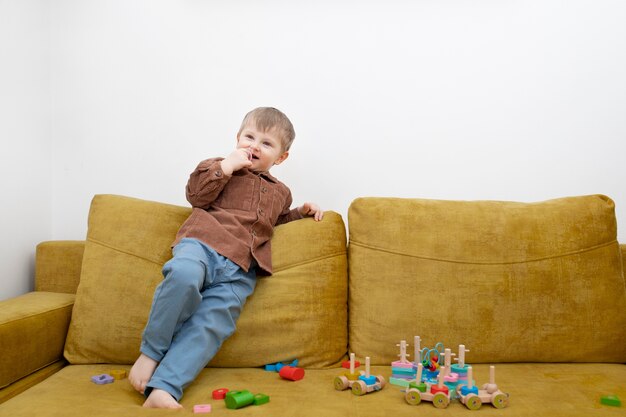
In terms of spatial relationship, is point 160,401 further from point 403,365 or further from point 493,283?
point 493,283

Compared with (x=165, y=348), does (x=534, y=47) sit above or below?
above

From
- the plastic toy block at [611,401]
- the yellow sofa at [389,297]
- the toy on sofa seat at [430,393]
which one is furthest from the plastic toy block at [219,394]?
the plastic toy block at [611,401]

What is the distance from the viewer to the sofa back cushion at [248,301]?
1.67 m

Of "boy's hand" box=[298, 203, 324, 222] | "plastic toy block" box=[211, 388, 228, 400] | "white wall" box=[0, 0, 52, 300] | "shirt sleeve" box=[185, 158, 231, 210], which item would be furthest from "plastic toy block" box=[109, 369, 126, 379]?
"boy's hand" box=[298, 203, 324, 222]

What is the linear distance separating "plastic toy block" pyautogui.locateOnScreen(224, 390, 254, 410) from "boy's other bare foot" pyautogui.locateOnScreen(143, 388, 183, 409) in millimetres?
125

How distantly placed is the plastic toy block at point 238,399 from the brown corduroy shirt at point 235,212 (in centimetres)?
43

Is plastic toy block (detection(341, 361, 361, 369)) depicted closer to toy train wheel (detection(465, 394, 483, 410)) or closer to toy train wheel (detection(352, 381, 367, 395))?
toy train wheel (detection(352, 381, 367, 395))

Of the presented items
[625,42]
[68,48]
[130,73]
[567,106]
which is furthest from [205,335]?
[625,42]

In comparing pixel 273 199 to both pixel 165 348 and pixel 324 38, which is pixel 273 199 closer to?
pixel 165 348

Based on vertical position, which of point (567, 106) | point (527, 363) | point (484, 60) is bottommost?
point (527, 363)

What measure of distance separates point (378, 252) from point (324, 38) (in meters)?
0.94

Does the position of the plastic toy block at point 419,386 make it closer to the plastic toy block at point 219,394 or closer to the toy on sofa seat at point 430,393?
the toy on sofa seat at point 430,393

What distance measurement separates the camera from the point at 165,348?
1.50 m

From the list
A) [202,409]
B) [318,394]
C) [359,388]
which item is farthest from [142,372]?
[359,388]
